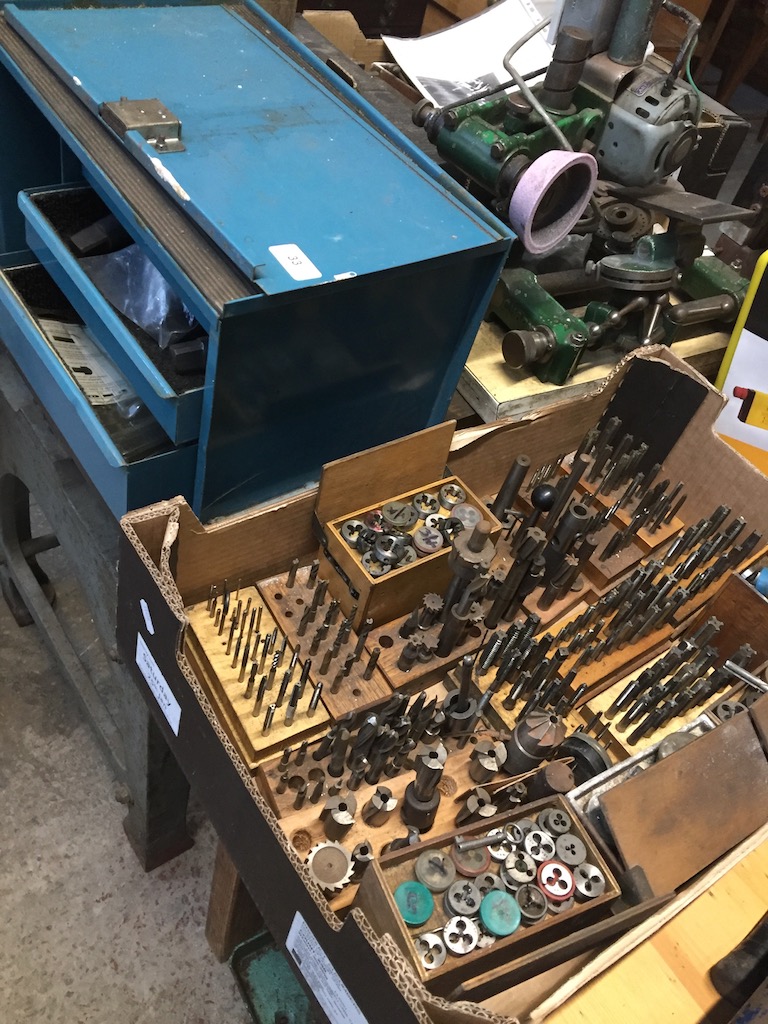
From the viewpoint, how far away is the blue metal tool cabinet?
944mm

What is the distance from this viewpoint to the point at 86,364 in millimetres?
1210

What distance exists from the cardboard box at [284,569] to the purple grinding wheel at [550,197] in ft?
0.80

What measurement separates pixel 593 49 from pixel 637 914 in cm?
129

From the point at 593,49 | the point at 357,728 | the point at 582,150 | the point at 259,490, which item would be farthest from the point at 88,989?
the point at 593,49

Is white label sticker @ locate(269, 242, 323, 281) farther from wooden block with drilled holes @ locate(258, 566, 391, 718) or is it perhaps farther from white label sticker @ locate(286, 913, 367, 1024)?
white label sticker @ locate(286, 913, 367, 1024)

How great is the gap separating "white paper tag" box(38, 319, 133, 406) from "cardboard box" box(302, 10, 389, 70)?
4.21ft

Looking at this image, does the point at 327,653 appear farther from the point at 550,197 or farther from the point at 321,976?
the point at 550,197

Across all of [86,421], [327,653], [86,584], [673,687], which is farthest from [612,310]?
[86,584]

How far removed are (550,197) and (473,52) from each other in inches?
34.4

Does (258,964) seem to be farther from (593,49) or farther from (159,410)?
(593,49)

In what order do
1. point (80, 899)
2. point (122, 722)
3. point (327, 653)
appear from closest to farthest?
point (327, 653) → point (122, 722) → point (80, 899)

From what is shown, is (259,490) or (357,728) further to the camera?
(259,490)

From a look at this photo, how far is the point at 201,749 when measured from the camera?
856 millimetres

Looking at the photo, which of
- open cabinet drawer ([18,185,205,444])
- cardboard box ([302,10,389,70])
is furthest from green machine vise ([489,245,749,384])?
cardboard box ([302,10,389,70])
